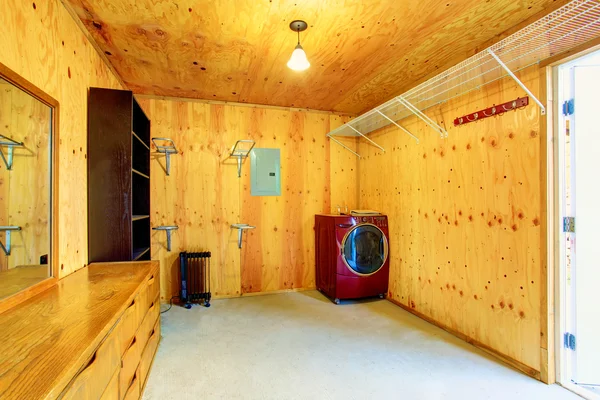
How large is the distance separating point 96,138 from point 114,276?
1076 millimetres

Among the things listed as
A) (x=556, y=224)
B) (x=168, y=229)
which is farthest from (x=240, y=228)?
(x=556, y=224)

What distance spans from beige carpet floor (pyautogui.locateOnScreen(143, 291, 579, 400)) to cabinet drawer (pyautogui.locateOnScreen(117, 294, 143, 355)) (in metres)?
0.54

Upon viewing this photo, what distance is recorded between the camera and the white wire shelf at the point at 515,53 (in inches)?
57.1

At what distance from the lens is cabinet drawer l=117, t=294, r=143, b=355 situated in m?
1.32

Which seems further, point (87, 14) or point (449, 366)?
point (449, 366)

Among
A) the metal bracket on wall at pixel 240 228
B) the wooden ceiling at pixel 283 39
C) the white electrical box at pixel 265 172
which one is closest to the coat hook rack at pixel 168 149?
the wooden ceiling at pixel 283 39

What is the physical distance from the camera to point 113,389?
119cm

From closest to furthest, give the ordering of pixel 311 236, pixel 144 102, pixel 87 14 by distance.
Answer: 1. pixel 87 14
2. pixel 144 102
3. pixel 311 236

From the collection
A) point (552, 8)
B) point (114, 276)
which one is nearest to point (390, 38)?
point (552, 8)

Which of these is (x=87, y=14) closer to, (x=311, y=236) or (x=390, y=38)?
(x=390, y=38)

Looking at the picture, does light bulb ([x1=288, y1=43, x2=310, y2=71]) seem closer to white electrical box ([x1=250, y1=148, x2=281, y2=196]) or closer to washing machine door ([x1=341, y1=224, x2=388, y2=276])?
white electrical box ([x1=250, y1=148, x2=281, y2=196])

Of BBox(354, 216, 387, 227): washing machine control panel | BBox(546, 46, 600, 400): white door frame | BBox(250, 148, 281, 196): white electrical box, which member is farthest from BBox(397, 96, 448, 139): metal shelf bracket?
BBox(250, 148, 281, 196): white electrical box

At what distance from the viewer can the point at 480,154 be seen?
227cm

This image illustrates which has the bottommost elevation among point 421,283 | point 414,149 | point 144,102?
point 421,283
